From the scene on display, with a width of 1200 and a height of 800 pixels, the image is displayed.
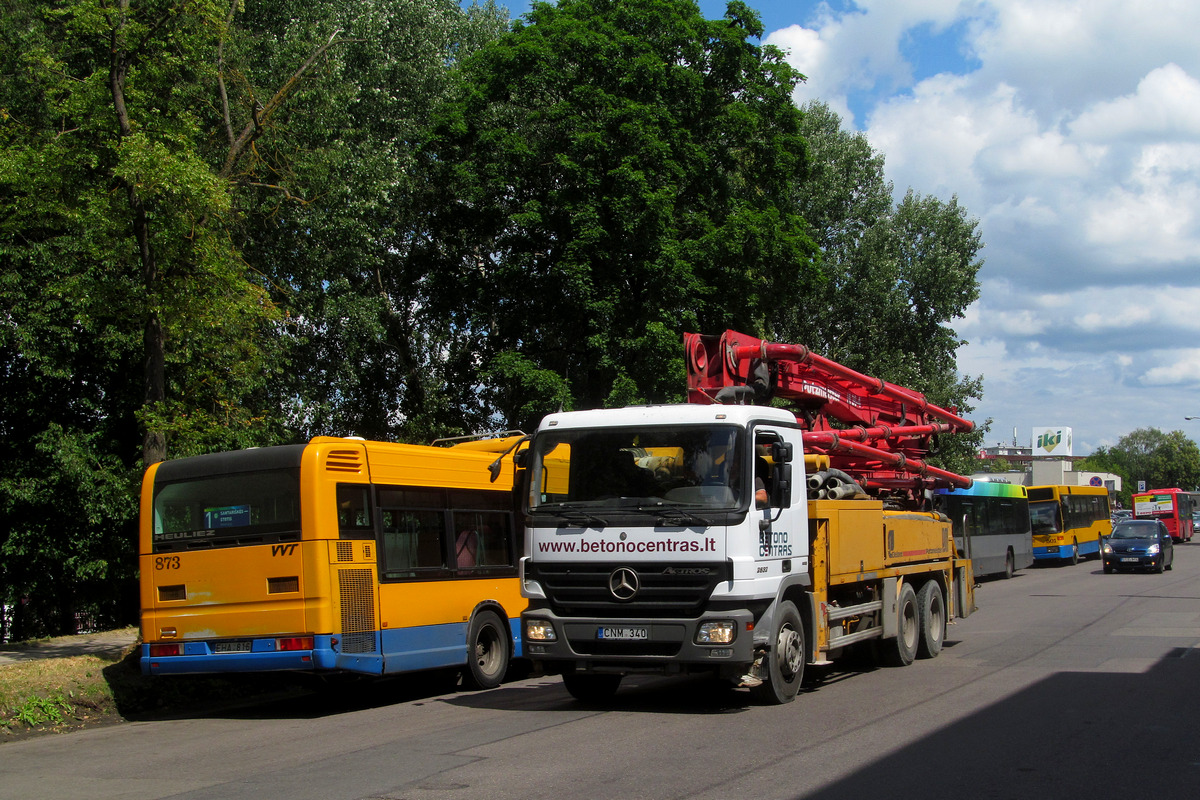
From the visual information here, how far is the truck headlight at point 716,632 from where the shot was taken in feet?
30.3

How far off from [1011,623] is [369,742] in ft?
43.6

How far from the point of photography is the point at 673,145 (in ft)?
83.9

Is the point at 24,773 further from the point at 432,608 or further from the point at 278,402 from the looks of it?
the point at 278,402

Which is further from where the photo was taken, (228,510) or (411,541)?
(411,541)

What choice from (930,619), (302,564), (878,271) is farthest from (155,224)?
(878,271)

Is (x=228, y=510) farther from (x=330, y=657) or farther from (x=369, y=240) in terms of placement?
(x=369, y=240)

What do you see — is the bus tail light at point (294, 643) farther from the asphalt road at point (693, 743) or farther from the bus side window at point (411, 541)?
the bus side window at point (411, 541)

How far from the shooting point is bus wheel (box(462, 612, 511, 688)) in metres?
12.7

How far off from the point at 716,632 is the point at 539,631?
1738 millimetres

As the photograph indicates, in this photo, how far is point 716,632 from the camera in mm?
9273

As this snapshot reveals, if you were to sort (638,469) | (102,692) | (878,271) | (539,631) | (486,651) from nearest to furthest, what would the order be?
(638,469) → (539,631) → (102,692) → (486,651) → (878,271)

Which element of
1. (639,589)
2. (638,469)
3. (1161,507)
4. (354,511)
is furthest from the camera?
(1161,507)

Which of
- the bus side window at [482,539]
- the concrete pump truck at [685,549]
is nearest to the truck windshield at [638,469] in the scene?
the concrete pump truck at [685,549]

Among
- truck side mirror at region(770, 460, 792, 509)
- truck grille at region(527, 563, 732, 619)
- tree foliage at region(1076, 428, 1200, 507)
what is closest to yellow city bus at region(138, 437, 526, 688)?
truck grille at region(527, 563, 732, 619)
